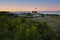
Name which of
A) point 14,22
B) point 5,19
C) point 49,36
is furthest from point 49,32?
point 5,19

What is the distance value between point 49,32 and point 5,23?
1032mm

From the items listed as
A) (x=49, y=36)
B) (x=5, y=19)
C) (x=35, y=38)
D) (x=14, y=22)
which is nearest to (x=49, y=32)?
(x=49, y=36)

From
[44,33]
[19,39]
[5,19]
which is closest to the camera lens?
[19,39]

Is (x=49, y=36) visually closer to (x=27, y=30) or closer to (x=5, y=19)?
(x=27, y=30)

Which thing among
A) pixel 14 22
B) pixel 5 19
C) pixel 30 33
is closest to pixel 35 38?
pixel 30 33

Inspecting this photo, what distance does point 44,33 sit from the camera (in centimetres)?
400

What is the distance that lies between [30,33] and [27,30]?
0.10 metres

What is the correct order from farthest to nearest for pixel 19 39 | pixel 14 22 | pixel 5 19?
pixel 5 19 → pixel 14 22 → pixel 19 39

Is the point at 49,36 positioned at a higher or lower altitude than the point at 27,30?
lower

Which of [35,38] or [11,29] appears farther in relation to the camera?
[11,29]

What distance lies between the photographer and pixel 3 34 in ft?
12.0

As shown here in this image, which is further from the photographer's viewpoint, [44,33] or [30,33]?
[44,33]

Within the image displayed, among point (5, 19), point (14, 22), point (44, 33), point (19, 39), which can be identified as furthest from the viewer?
point (5, 19)

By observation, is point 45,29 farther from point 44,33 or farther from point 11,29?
point 11,29
